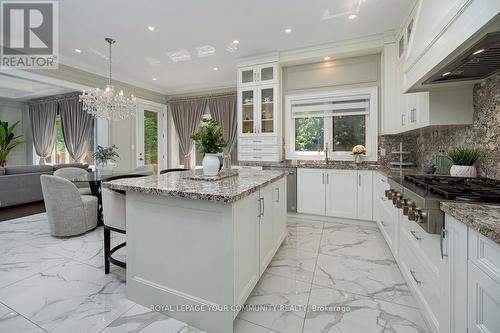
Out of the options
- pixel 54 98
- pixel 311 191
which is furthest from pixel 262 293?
pixel 54 98

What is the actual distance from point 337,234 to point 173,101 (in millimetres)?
5461

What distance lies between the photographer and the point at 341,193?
3.55 metres

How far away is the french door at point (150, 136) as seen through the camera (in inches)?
231

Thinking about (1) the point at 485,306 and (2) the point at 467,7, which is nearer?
(1) the point at 485,306

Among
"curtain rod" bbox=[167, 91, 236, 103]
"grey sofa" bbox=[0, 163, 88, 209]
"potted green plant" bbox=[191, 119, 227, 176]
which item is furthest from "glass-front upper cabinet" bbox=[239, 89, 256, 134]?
"grey sofa" bbox=[0, 163, 88, 209]

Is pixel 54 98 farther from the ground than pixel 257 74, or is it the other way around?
pixel 54 98

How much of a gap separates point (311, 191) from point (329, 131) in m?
1.19

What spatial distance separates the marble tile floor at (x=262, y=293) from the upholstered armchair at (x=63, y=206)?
19cm

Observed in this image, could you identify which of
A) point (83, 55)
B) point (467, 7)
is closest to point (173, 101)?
point (83, 55)

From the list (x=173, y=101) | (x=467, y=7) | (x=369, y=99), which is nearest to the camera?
(x=467, y=7)

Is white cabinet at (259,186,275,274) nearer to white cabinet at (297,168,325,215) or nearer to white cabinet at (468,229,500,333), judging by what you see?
white cabinet at (468,229,500,333)

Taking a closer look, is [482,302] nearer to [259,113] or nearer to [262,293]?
[262,293]

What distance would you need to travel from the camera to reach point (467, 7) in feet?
3.76

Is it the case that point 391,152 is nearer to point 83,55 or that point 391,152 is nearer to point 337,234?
point 337,234
